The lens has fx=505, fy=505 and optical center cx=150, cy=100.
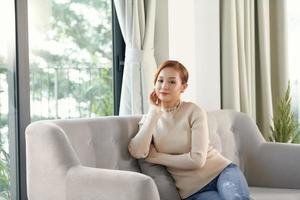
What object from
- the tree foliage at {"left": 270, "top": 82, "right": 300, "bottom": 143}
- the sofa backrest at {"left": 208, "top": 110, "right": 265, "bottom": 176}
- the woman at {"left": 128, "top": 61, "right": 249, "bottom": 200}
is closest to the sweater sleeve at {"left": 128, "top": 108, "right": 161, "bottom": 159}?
the woman at {"left": 128, "top": 61, "right": 249, "bottom": 200}

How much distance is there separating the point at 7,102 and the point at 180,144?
108cm

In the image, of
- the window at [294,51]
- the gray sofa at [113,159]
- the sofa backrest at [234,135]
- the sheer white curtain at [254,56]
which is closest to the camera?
the gray sofa at [113,159]

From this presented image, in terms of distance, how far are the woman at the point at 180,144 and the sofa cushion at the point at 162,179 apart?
0.03 m

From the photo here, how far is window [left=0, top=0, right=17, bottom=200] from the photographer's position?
9.72 feet

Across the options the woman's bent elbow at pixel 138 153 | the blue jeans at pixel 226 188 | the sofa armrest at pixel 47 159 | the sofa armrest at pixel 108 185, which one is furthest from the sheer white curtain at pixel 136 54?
the sofa armrest at pixel 108 185

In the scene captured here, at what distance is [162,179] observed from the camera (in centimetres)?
266

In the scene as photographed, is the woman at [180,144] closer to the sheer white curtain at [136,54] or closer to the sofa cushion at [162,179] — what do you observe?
the sofa cushion at [162,179]

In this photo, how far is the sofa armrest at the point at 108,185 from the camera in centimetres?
205

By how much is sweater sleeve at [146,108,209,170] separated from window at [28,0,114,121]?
954 mm

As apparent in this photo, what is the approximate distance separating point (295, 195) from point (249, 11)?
173 centimetres

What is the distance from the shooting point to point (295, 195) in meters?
2.77

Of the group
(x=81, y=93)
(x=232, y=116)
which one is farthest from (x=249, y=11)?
(x=81, y=93)

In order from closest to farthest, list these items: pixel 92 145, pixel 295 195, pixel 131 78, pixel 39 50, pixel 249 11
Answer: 1. pixel 92 145
2. pixel 295 195
3. pixel 39 50
4. pixel 131 78
5. pixel 249 11

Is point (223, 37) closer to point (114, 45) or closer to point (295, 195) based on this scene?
point (114, 45)
